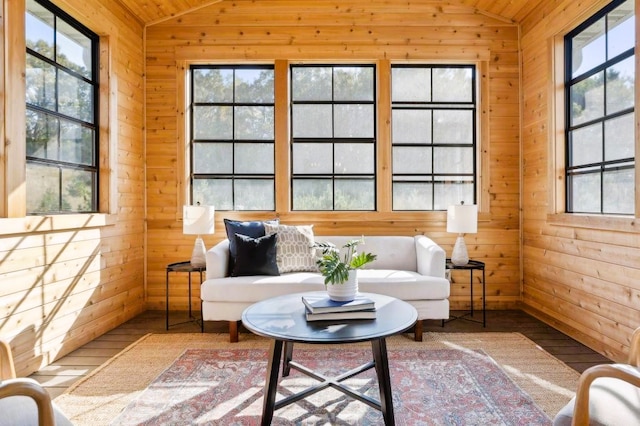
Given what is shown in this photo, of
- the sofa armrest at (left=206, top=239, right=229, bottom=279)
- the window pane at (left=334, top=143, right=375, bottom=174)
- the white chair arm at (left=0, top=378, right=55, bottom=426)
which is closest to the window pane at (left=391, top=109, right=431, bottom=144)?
the window pane at (left=334, top=143, right=375, bottom=174)

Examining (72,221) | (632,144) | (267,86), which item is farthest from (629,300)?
(72,221)

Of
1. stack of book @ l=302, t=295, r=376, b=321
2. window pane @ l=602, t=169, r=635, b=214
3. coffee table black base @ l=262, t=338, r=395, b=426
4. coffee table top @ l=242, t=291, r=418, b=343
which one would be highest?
window pane @ l=602, t=169, r=635, b=214

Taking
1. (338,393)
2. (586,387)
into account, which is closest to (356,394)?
(338,393)

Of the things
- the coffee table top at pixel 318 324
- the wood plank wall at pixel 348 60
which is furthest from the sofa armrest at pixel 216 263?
the coffee table top at pixel 318 324

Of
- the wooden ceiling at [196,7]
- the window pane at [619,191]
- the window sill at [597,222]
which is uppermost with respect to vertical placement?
the wooden ceiling at [196,7]

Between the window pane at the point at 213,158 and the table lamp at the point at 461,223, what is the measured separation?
241cm

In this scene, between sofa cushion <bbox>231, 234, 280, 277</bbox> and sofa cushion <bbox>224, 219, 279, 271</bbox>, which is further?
sofa cushion <bbox>224, 219, 279, 271</bbox>

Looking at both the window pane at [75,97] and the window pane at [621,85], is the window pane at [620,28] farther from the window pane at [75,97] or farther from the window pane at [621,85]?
the window pane at [75,97]

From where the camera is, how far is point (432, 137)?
432 centimetres

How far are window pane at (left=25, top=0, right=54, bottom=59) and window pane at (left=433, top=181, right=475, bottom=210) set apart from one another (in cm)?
378

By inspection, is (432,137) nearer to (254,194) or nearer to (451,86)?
(451,86)

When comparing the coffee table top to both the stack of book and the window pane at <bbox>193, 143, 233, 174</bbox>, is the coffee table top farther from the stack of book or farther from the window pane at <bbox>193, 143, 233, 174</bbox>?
the window pane at <bbox>193, 143, 233, 174</bbox>

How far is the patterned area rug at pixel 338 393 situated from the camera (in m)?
2.06

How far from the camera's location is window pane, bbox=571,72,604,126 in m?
3.21
